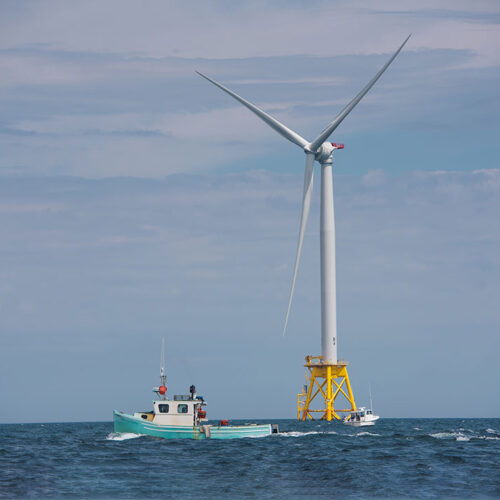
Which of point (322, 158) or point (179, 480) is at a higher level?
point (322, 158)

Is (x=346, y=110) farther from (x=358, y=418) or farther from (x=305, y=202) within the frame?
(x=358, y=418)

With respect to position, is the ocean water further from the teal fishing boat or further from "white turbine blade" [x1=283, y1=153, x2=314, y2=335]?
"white turbine blade" [x1=283, y1=153, x2=314, y2=335]

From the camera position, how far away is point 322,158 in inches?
5817

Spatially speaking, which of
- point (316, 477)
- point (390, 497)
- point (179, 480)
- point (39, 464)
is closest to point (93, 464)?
point (39, 464)

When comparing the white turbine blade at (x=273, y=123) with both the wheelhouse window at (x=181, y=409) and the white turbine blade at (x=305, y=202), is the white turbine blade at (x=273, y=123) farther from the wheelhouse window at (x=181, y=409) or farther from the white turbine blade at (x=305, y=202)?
the wheelhouse window at (x=181, y=409)

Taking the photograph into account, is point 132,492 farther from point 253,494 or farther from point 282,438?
point 282,438

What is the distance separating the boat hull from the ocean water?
1022mm

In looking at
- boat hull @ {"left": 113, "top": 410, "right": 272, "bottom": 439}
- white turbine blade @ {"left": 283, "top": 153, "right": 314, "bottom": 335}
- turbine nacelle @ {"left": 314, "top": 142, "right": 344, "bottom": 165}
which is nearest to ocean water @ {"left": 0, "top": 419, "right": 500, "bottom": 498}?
boat hull @ {"left": 113, "top": 410, "right": 272, "bottom": 439}

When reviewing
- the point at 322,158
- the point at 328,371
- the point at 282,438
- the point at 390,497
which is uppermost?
the point at 322,158

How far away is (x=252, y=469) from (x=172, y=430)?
24543 mm

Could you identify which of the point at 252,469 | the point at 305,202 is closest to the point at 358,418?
the point at 305,202

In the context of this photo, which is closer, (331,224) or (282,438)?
(282,438)

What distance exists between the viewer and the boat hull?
3374 inches

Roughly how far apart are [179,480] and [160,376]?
29752 mm
